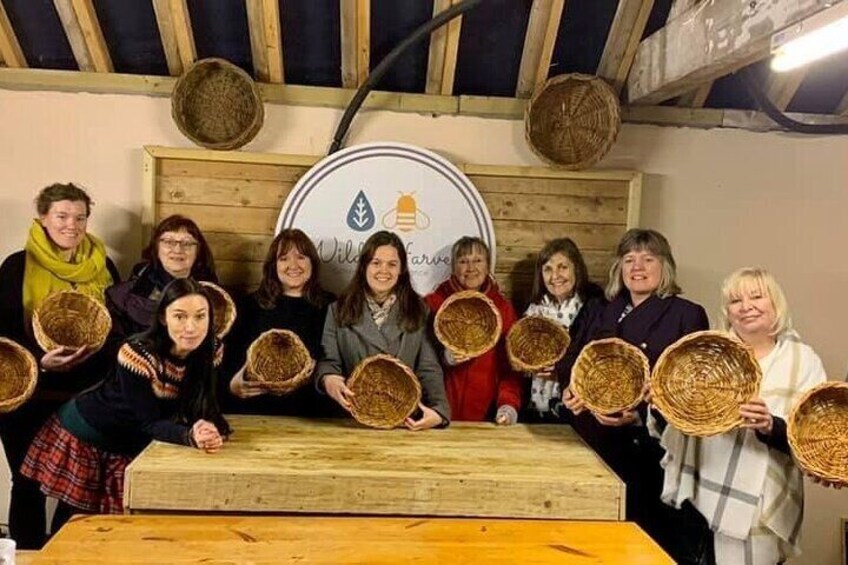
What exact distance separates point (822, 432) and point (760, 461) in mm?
206

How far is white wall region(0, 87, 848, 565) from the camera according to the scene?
388 centimetres

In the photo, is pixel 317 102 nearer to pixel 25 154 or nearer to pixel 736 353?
pixel 25 154

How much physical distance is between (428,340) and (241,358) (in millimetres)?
817

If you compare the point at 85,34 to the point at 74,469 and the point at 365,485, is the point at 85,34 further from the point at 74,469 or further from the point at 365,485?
the point at 365,485

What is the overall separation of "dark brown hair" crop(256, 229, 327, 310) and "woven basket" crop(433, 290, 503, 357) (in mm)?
547

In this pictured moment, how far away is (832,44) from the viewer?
97.3 inches

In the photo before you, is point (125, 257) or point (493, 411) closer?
point (493, 411)

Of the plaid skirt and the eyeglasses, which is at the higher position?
the eyeglasses

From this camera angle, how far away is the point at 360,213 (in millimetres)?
3848

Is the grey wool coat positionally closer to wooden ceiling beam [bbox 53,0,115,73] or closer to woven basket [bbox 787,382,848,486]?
woven basket [bbox 787,382,848,486]

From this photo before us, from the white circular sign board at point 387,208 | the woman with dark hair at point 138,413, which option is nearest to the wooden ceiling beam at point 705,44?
the white circular sign board at point 387,208

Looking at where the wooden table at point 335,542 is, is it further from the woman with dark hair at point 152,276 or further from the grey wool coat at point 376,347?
the woman with dark hair at point 152,276

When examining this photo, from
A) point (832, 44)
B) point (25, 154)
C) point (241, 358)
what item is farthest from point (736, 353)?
point (25, 154)

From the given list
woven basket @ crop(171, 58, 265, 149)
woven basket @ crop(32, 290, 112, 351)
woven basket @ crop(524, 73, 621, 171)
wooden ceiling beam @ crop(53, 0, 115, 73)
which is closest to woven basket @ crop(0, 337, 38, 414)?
woven basket @ crop(32, 290, 112, 351)
